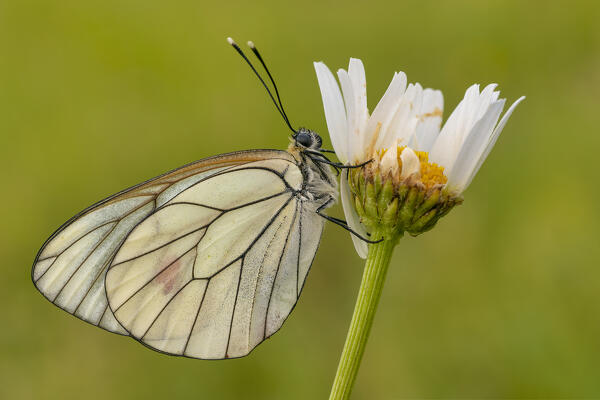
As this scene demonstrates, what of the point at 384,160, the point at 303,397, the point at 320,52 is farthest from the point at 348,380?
the point at 320,52

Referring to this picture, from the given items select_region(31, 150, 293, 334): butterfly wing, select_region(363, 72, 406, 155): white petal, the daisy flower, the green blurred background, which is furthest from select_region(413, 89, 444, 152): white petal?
the green blurred background

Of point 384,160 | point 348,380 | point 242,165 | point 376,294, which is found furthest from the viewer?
point 242,165

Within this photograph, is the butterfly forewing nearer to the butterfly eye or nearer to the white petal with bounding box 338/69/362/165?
the butterfly eye

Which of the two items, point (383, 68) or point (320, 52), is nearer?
point (383, 68)

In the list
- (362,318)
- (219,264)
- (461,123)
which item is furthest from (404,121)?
(219,264)

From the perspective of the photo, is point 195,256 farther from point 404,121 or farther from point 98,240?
point 404,121

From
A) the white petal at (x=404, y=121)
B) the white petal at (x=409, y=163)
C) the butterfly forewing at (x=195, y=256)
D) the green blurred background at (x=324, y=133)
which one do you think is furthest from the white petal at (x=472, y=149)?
the green blurred background at (x=324, y=133)

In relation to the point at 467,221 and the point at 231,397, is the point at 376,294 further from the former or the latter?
the point at 467,221
